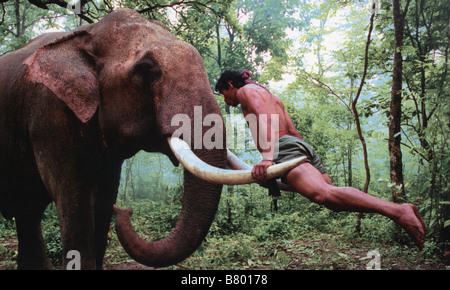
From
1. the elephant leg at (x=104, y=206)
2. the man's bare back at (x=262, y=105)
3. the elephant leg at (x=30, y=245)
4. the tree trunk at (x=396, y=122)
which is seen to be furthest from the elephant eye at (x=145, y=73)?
the tree trunk at (x=396, y=122)

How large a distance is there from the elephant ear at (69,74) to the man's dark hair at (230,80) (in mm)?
1202

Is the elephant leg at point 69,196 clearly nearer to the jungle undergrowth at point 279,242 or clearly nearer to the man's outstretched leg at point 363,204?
the man's outstretched leg at point 363,204

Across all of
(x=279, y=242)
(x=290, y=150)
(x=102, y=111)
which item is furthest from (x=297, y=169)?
(x=279, y=242)

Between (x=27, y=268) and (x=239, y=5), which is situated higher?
(x=239, y=5)

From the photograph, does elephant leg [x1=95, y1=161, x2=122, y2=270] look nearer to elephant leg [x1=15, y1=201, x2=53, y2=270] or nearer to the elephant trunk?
elephant leg [x1=15, y1=201, x2=53, y2=270]

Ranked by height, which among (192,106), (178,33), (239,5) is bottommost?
(192,106)

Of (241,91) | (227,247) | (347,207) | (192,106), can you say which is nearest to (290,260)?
(227,247)

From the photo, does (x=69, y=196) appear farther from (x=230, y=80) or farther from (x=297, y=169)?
(x=297, y=169)

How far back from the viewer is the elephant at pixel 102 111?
104 inches

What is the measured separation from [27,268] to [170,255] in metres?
3.09

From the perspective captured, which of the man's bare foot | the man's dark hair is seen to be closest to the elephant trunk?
the man's dark hair

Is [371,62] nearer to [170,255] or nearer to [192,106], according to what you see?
[192,106]

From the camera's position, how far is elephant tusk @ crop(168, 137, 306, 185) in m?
2.17
